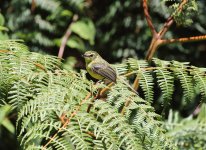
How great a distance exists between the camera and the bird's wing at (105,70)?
8.66 ft

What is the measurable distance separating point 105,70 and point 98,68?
200 millimetres

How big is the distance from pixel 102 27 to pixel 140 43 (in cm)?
39

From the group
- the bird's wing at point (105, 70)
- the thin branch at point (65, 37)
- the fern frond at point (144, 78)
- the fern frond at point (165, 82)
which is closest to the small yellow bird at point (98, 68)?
the bird's wing at point (105, 70)

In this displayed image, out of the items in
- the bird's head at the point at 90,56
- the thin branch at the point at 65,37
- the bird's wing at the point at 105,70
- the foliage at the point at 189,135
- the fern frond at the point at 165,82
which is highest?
the fern frond at the point at 165,82

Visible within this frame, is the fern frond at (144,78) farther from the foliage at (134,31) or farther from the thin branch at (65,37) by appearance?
the foliage at (134,31)

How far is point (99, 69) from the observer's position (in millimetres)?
3062

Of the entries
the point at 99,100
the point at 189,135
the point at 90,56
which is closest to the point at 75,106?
the point at 99,100

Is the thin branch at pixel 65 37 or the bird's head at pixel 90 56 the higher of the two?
the bird's head at pixel 90 56

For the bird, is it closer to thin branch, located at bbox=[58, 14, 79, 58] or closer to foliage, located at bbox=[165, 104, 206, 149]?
foliage, located at bbox=[165, 104, 206, 149]

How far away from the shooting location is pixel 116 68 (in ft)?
8.72

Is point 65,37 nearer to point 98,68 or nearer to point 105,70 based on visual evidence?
point 98,68

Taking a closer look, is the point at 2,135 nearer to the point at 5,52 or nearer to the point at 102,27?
the point at 102,27

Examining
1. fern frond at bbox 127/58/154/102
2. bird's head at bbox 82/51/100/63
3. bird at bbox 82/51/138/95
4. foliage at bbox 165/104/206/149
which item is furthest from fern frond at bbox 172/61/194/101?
bird's head at bbox 82/51/100/63

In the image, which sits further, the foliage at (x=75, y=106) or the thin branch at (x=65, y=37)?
the thin branch at (x=65, y=37)
